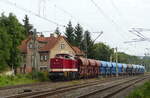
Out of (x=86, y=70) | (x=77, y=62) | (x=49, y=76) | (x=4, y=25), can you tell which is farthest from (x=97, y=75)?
(x=4, y=25)

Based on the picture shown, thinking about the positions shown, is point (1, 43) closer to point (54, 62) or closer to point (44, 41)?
point (44, 41)

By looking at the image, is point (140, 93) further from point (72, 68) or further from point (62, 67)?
point (72, 68)

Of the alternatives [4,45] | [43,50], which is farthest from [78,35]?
[4,45]

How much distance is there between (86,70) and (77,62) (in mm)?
4755

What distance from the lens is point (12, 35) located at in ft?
273

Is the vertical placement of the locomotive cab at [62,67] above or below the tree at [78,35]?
below

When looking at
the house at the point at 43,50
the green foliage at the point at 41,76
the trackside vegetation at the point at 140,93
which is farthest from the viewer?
the house at the point at 43,50

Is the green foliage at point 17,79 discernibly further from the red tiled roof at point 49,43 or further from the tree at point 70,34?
the tree at point 70,34

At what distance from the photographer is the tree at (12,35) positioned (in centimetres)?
8119

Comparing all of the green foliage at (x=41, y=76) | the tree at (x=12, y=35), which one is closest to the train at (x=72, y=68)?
the green foliage at (x=41, y=76)

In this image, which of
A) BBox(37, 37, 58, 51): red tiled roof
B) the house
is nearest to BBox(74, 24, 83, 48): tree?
the house

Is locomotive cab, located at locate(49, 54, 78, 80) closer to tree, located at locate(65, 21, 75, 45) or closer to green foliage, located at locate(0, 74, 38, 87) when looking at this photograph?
green foliage, located at locate(0, 74, 38, 87)

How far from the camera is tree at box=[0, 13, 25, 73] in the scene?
8119cm

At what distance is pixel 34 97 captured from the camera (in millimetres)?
20188
